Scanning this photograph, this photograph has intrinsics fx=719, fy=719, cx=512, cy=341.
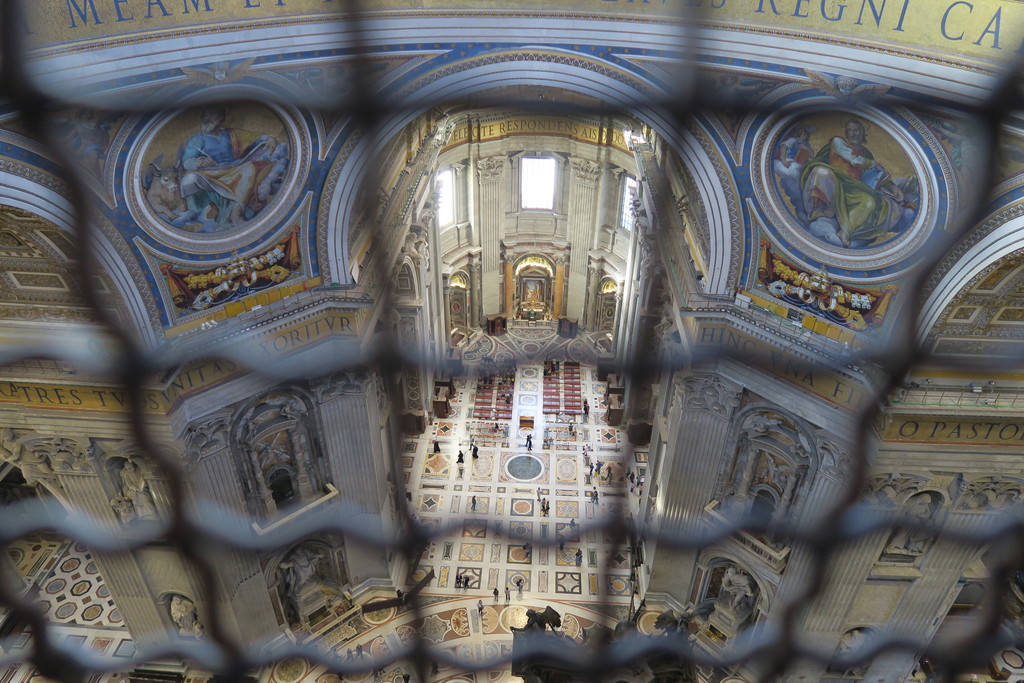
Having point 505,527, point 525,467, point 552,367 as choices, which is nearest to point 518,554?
point 505,527

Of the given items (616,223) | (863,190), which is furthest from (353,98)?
(616,223)

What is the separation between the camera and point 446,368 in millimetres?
2994

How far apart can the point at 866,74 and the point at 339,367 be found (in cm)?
343

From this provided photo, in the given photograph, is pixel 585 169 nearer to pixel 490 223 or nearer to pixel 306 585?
pixel 490 223

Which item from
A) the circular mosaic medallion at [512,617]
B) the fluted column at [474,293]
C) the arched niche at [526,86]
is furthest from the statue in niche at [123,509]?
the fluted column at [474,293]

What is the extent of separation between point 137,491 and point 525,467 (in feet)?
13.2

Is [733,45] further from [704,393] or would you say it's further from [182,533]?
[182,533]

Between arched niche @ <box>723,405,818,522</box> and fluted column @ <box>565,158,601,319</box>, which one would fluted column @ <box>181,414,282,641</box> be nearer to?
arched niche @ <box>723,405,818,522</box>

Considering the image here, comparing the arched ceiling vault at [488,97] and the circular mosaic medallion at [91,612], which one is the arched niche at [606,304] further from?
the circular mosaic medallion at [91,612]

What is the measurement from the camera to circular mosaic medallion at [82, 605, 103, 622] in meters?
5.95

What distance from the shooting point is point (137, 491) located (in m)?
4.55

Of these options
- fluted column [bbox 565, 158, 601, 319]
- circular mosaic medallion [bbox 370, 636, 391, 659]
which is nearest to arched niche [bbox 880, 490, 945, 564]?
circular mosaic medallion [bbox 370, 636, 391, 659]

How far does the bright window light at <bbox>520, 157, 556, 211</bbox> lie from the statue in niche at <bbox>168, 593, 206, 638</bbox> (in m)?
6.37

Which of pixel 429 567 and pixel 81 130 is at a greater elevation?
pixel 81 130
